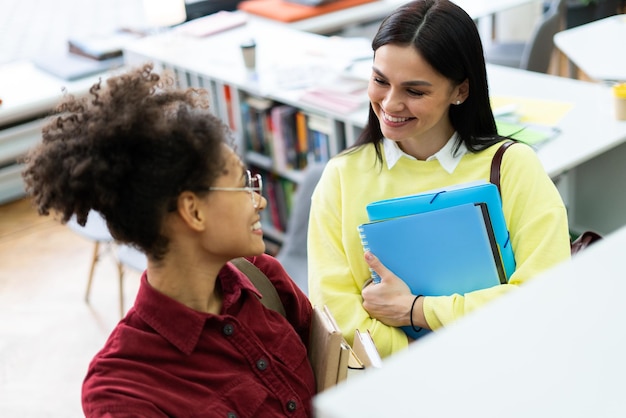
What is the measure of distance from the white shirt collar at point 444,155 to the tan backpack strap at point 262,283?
1.49 feet

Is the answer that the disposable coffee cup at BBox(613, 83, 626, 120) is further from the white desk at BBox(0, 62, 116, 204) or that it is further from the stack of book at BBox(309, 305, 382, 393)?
the white desk at BBox(0, 62, 116, 204)

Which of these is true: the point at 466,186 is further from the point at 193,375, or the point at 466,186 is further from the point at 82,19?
the point at 82,19

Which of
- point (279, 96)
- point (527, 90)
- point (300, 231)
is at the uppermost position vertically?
point (527, 90)

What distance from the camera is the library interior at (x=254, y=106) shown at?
285 cm

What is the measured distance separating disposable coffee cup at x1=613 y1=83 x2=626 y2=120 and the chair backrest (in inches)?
48.5

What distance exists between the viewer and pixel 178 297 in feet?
4.36

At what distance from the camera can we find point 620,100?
2.67 meters

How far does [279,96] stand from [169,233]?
218 centimetres

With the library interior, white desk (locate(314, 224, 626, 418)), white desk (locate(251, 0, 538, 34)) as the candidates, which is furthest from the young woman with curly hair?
white desk (locate(251, 0, 538, 34))

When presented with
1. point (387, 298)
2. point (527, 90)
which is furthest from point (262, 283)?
point (527, 90)

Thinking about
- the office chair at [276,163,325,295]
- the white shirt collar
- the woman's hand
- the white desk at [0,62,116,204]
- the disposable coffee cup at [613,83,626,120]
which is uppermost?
the white shirt collar

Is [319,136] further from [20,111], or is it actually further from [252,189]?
[252,189]

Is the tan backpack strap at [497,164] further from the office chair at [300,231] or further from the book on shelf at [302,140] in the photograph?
the book on shelf at [302,140]

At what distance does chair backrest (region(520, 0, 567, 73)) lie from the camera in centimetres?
386
